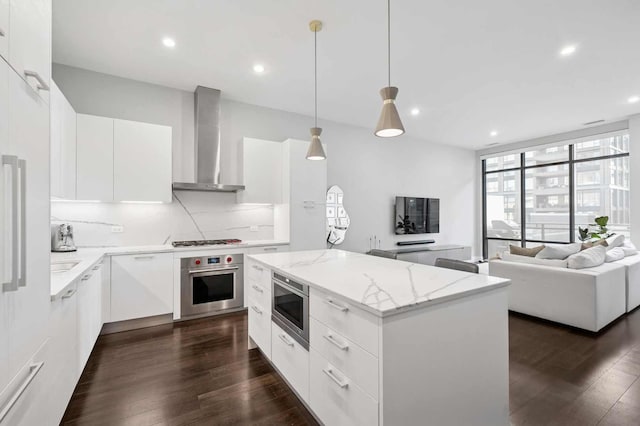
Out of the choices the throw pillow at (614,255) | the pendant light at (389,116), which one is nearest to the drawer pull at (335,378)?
the pendant light at (389,116)

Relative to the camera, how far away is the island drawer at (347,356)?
1230mm

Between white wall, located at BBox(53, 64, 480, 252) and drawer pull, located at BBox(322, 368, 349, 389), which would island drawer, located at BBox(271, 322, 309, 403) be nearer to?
drawer pull, located at BBox(322, 368, 349, 389)

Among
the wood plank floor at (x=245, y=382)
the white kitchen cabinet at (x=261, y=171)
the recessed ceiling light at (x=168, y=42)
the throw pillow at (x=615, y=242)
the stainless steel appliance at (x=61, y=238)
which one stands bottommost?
the wood plank floor at (x=245, y=382)

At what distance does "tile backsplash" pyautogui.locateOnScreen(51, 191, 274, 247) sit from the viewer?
3.32 metres

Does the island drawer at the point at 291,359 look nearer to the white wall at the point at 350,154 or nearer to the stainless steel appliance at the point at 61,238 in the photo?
the stainless steel appliance at the point at 61,238

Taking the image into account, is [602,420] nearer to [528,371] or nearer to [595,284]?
[528,371]

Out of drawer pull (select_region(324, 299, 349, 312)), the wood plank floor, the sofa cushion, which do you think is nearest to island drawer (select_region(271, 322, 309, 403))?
the wood plank floor

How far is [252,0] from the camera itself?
7.47 ft

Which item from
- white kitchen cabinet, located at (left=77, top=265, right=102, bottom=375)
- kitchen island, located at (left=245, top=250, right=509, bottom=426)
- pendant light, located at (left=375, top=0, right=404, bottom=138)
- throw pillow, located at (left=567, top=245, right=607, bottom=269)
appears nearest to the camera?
kitchen island, located at (left=245, top=250, right=509, bottom=426)

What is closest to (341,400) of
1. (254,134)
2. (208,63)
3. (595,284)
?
(595,284)

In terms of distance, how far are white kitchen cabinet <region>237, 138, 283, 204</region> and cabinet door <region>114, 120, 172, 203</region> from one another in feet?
3.06

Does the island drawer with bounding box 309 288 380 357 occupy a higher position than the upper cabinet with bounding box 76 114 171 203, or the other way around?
the upper cabinet with bounding box 76 114 171 203

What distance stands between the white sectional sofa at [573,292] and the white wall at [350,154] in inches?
101

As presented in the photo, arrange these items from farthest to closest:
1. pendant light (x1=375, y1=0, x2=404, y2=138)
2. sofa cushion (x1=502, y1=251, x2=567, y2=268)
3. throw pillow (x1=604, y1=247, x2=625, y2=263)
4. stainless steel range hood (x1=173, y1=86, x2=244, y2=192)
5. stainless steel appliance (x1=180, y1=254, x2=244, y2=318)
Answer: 1. stainless steel range hood (x1=173, y1=86, x2=244, y2=192)
2. throw pillow (x1=604, y1=247, x2=625, y2=263)
3. stainless steel appliance (x1=180, y1=254, x2=244, y2=318)
4. sofa cushion (x1=502, y1=251, x2=567, y2=268)
5. pendant light (x1=375, y1=0, x2=404, y2=138)
